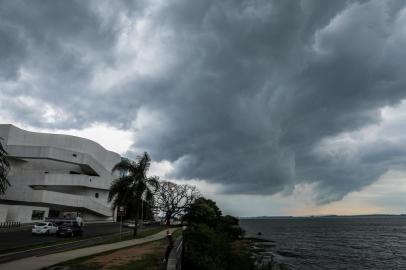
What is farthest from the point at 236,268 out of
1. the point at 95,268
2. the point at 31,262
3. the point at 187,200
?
the point at 187,200

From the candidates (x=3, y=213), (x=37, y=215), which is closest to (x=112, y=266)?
(x=3, y=213)

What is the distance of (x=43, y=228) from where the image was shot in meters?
39.3

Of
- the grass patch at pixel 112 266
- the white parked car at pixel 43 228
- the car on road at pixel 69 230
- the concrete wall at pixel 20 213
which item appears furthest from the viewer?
the concrete wall at pixel 20 213

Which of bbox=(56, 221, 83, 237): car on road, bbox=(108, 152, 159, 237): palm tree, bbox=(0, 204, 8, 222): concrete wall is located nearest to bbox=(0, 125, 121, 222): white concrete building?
bbox=(0, 204, 8, 222): concrete wall

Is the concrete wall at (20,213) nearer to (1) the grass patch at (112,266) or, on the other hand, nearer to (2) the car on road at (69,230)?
→ (2) the car on road at (69,230)

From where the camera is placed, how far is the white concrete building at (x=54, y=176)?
66.5 m

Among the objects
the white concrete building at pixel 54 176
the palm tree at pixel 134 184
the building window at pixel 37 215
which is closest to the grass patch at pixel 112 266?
the palm tree at pixel 134 184

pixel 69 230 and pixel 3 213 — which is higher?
pixel 3 213

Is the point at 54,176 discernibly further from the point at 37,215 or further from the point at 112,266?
the point at 112,266

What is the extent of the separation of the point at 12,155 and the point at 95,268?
201 ft

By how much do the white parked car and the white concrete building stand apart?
2008 centimetres

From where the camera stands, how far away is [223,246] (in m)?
26.5

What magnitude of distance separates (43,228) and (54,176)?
115 ft

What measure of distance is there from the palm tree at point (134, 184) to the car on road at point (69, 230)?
16.1 feet
